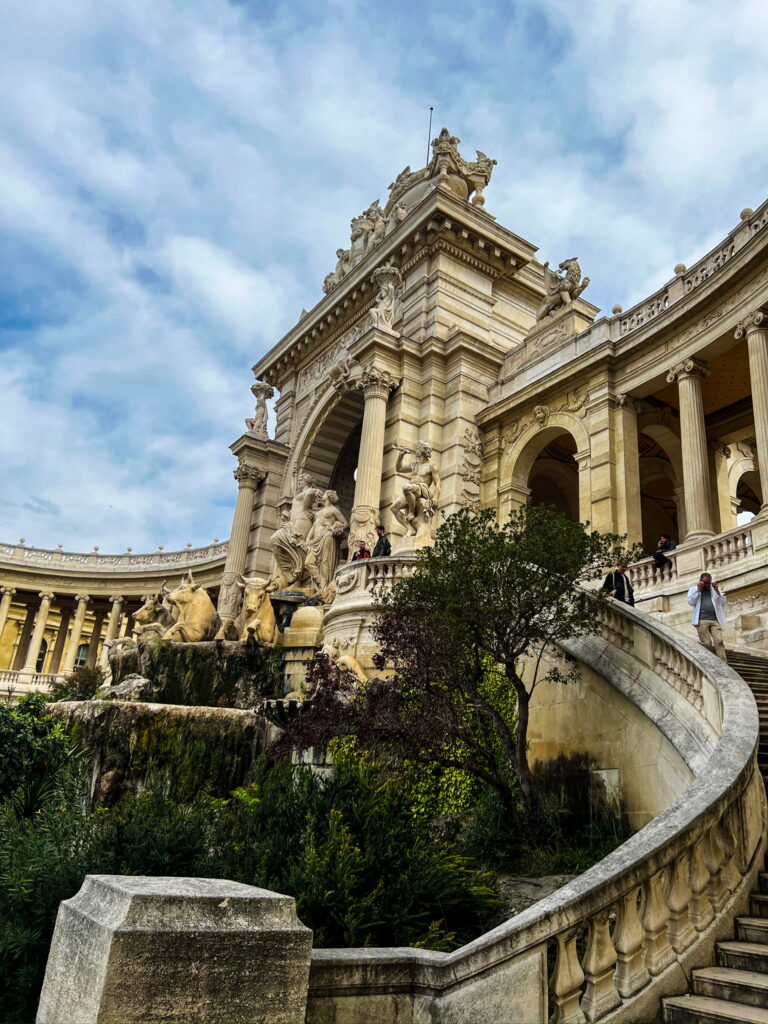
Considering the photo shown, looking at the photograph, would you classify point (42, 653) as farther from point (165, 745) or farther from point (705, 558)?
point (705, 558)

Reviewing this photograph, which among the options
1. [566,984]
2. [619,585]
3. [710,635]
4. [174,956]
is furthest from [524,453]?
[174,956]

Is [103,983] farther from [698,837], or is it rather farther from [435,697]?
[435,697]

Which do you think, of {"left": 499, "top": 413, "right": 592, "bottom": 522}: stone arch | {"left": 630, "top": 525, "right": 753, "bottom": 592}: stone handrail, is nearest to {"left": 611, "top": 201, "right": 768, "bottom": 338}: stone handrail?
Answer: {"left": 499, "top": 413, "right": 592, "bottom": 522}: stone arch

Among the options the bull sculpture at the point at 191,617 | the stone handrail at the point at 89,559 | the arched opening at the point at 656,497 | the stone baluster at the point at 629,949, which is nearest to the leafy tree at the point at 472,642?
the stone baluster at the point at 629,949

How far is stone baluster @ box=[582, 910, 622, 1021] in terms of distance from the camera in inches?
161

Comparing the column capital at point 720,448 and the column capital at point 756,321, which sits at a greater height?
the column capital at point 720,448

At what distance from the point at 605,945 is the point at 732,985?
→ 775mm

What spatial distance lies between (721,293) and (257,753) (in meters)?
15.2

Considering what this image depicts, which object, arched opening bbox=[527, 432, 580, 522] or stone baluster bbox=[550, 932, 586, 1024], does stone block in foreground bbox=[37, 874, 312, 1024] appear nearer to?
stone baluster bbox=[550, 932, 586, 1024]

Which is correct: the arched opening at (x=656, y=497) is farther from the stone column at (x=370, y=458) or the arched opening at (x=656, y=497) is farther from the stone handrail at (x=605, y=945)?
the stone handrail at (x=605, y=945)

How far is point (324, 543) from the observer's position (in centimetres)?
2511

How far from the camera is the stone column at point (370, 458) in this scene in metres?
23.8

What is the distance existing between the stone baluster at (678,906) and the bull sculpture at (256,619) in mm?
15573

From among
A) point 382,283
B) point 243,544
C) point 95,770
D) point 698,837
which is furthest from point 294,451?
point 698,837
